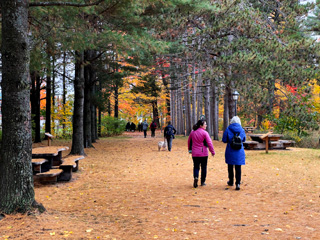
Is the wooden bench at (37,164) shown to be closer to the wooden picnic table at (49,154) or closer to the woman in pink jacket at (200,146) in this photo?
the wooden picnic table at (49,154)

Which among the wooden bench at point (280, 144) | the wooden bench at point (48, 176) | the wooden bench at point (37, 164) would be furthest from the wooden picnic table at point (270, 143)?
the wooden bench at point (37, 164)

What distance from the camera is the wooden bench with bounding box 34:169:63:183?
805cm

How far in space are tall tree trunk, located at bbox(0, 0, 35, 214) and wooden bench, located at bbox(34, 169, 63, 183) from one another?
3.02 meters

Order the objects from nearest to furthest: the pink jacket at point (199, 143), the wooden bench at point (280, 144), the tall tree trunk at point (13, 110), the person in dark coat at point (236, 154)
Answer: the tall tree trunk at point (13, 110)
the person in dark coat at point (236, 154)
the pink jacket at point (199, 143)
the wooden bench at point (280, 144)

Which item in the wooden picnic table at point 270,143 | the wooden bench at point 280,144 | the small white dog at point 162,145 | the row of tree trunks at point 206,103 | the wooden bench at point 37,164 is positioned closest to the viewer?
the wooden bench at point 37,164

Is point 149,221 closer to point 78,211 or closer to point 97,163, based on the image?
point 78,211

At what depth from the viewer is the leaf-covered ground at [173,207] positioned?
4566 mm

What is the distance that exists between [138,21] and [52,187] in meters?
7.95

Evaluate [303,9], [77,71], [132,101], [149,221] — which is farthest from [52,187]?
[132,101]

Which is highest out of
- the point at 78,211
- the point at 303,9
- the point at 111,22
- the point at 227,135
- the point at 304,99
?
the point at 303,9

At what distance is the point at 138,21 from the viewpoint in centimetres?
1347

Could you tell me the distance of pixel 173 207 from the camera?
6.06m

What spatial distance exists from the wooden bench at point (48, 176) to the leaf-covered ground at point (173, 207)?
0.21m

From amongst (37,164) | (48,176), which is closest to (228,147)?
(48,176)
